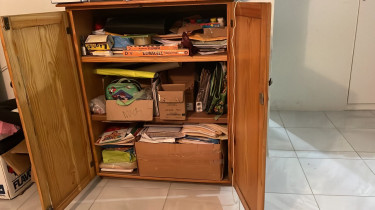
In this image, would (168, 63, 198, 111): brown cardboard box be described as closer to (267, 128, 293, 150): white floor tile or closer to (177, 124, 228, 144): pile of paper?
(177, 124, 228, 144): pile of paper

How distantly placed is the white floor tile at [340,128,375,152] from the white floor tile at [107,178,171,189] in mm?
1436

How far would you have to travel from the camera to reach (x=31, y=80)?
57.1 inches

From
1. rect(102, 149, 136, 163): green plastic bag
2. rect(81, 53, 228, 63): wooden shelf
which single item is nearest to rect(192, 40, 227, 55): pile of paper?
rect(81, 53, 228, 63): wooden shelf

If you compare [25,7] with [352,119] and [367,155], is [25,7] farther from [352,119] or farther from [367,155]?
[352,119]

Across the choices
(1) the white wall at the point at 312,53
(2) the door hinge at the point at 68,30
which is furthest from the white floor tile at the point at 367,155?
(2) the door hinge at the point at 68,30

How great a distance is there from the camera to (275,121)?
281 cm

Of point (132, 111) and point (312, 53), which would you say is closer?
point (132, 111)

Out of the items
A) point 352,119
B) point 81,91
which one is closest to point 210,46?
point 81,91

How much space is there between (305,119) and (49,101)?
2.16 meters

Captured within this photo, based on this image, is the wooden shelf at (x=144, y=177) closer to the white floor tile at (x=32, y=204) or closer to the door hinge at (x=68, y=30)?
the white floor tile at (x=32, y=204)

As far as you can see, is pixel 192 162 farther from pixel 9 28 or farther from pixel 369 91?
pixel 369 91

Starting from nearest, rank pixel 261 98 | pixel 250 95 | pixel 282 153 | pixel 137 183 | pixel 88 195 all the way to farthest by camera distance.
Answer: pixel 261 98
pixel 250 95
pixel 88 195
pixel 137 183
pixel 282 153

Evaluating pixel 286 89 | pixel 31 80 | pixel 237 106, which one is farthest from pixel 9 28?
pixel 286 89

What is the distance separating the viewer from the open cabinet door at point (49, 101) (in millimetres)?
1383
